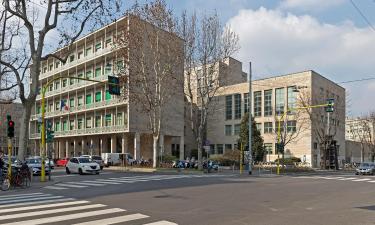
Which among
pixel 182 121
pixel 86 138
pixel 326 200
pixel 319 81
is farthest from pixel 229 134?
pixel 326 200

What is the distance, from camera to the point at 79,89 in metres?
72.5

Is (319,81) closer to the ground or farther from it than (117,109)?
farther from it

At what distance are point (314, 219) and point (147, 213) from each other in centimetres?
438

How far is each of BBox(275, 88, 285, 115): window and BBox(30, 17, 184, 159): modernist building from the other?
1645cm

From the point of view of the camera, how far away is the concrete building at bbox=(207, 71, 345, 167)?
6762 centimetres

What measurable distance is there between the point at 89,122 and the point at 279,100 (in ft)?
104

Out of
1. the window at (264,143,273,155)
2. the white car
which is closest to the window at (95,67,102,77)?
the window at (264,143,273,155)

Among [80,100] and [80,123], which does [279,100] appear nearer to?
[80,100]

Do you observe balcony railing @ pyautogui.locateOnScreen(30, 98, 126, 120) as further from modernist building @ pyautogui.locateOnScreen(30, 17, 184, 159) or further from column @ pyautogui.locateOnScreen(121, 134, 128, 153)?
column @ pyautogui.locateOnScreen(121, 134, 128, 153)

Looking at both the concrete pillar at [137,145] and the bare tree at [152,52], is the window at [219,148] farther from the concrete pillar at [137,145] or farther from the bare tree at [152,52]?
the bare tree at [152,52]

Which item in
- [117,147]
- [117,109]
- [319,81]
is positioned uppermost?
[319,81]

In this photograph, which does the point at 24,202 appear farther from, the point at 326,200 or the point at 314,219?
the point at 326,200

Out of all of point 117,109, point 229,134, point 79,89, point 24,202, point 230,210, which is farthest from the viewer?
point 229,134

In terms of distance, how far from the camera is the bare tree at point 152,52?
4350 cm
